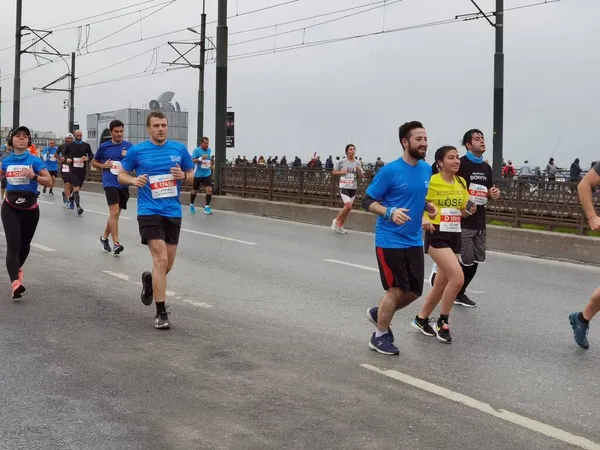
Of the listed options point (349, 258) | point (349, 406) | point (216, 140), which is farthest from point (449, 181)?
point (216, 140)

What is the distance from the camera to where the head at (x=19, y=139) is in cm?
823

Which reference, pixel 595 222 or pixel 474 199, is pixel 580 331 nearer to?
pixel 595 222

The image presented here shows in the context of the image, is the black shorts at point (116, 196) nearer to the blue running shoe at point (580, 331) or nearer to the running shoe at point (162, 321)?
the running shoe at point (162, 321)

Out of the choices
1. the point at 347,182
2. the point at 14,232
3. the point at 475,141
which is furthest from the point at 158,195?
the point at 347,182

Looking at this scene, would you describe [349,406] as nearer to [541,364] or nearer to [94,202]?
[541,364]

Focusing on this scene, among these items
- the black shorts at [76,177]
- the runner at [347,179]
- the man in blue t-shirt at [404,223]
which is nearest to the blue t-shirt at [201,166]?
the black shorts at [76,177]

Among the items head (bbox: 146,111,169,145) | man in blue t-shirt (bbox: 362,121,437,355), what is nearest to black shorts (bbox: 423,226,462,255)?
man in blue t-shirt (bbox: 362,121,437,355)

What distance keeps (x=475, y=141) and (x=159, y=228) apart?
3111 millimetres

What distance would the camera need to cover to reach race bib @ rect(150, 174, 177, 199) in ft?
23.9

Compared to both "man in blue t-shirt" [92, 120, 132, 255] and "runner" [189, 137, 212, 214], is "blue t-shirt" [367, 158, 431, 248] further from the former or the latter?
"runner" [189, 137, 212, 214]

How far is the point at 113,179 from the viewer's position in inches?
489

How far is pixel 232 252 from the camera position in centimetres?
1297

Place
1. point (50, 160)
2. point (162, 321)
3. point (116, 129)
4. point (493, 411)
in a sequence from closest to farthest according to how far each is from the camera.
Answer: point (493, 411), point (162, 321), point (116, 129), point (50, 160)

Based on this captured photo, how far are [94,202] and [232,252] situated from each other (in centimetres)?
1212
